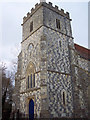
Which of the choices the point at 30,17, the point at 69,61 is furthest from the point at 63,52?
the point at 30,17

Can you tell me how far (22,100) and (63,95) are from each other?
217 inches

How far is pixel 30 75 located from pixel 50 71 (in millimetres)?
3239

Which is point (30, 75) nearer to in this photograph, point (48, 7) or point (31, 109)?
point (31, 109)

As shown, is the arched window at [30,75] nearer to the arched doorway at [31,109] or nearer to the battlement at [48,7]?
the arched doorway at [31,109]

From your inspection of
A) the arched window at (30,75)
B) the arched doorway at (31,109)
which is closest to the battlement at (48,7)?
the arched window at (30,75)

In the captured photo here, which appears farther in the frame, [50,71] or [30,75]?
[30,75]

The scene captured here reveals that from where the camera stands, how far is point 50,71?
47.1ft

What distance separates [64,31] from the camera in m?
18.5

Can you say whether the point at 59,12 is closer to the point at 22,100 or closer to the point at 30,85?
the point at 30,85

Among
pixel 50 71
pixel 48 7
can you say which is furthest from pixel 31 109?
pixel 48 7

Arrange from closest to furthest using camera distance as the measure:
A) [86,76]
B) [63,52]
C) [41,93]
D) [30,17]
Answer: [41,93] < [63,52] < [86,76] < [30,17]

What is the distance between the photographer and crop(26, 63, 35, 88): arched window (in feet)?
51.4

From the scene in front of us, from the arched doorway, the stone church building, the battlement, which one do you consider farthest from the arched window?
the battlement

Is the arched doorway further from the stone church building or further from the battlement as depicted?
the battlement
